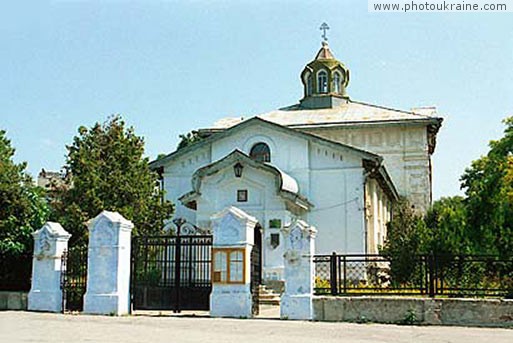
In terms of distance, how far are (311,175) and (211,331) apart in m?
17.3

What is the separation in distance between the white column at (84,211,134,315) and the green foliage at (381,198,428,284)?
21.7 ft

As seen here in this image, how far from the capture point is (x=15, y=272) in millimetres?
19078

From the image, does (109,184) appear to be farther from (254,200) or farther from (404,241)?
(404,241)

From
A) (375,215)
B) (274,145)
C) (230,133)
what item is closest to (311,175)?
(274,145)

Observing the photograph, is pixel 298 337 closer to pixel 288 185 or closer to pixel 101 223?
pixel 101 223

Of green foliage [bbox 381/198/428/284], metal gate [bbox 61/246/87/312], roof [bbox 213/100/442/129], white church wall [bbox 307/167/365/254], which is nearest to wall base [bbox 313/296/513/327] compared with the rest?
green foliage [bbox 381/198/428/284]

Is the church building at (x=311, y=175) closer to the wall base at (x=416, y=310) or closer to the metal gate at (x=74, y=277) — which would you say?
the metal gate at (x=74, y=277)

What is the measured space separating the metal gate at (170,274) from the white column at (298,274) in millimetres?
2367

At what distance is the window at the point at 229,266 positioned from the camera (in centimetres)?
1678

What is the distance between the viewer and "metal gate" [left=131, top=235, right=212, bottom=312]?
59.6 ft

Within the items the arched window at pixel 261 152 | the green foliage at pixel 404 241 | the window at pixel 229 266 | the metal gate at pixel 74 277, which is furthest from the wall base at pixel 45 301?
the arched window at pixel 261 152

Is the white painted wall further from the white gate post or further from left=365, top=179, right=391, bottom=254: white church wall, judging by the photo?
the white gate post

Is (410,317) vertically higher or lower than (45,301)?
lower

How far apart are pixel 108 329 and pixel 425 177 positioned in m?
28.9
